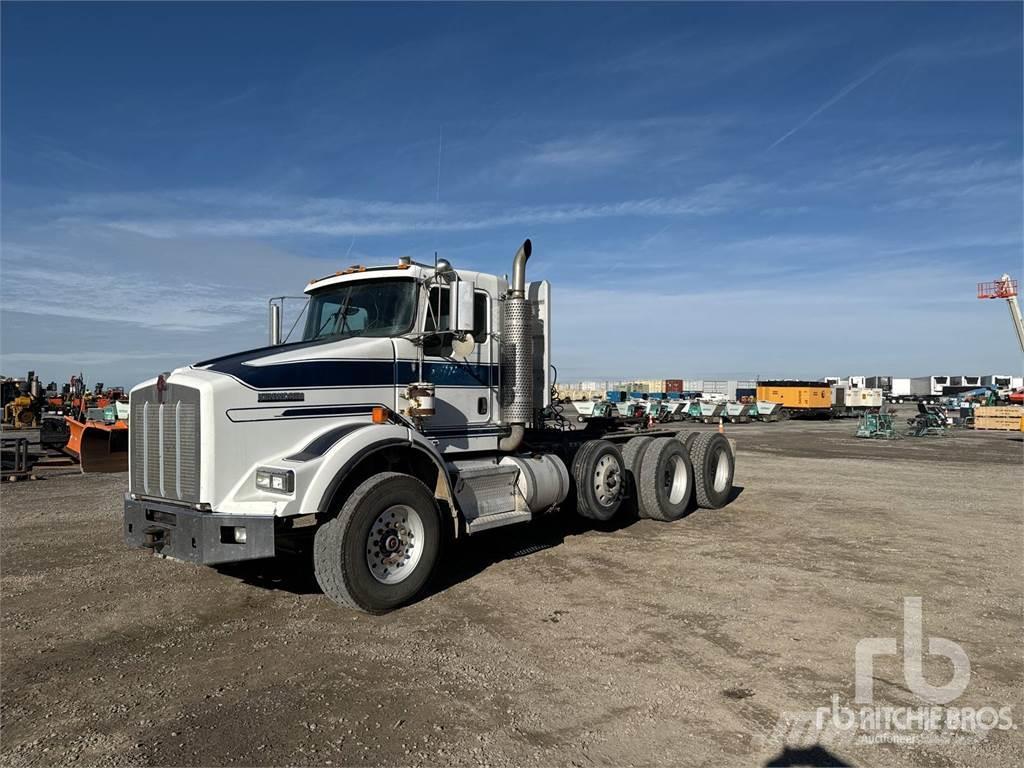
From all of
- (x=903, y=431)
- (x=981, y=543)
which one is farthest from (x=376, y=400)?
(x=903, y=431)

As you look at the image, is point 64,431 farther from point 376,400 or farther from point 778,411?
point 778,411

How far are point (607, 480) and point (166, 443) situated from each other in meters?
5.40

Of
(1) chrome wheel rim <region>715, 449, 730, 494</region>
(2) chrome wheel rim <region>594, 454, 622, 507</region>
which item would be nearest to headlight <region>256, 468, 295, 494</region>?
(2) chrome wheel rim <region>594, 454, 622, 507</region>

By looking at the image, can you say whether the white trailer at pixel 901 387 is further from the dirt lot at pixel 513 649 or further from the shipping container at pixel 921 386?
the dirt lot at pixel 513 649

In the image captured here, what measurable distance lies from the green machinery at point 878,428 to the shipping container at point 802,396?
19.3 m

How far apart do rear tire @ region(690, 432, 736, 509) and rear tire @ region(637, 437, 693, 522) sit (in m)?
0.28

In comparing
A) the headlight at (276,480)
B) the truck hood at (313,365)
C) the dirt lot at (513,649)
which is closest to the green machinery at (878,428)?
the dirt lot at (513,649)

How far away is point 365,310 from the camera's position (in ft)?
24.4

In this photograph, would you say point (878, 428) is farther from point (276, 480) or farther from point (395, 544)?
point (276, 480)

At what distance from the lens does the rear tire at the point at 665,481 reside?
10.0 m

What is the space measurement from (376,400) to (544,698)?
3.42 meters

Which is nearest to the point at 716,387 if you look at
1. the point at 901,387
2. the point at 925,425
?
the point at 901,387

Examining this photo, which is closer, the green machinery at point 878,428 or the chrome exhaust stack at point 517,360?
the chrome exhaust stack at point 517,360

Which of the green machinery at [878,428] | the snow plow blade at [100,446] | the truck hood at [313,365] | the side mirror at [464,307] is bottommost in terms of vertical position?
the green machinery at [878,428]
